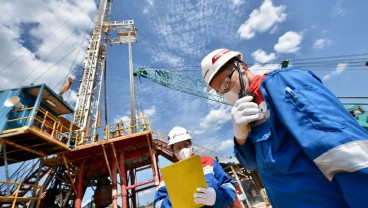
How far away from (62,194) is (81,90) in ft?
29.2

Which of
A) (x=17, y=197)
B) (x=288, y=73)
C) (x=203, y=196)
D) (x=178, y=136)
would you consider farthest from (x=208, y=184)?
(x=17, y=197)

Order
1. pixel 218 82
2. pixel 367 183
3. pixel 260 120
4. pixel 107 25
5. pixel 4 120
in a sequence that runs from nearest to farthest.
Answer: pixel 367 183
pixel 260 120
pixel 218 82
pixel 4 120
pixel 107 25

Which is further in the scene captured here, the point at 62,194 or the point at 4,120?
the point at 62,194

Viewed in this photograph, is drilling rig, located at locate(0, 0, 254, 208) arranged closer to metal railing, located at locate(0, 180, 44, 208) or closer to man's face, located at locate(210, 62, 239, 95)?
metal railing, located at locate(0, 180, 44, 208)

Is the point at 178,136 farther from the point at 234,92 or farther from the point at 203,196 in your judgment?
the point at 234,92

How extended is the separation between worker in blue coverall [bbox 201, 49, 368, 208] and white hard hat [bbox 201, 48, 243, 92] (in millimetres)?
257

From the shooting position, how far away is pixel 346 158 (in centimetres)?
93

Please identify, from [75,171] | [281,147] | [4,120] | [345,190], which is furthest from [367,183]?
[75,171]

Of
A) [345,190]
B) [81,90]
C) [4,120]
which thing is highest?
[81,90]

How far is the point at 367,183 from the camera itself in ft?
2.96

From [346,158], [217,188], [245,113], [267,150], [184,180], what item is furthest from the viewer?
[217,188]

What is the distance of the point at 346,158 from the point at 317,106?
0.31m

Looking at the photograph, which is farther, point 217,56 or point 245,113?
point 217,56

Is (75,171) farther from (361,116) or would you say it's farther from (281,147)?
(361,116)
